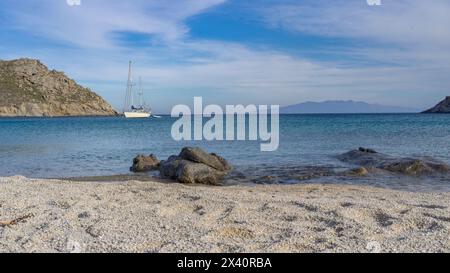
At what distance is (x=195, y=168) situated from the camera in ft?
60.0

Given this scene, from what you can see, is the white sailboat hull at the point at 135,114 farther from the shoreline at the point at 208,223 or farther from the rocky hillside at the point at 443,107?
the shoreline at the point at 208,223

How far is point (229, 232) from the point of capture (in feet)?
25.7

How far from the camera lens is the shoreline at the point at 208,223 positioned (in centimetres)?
697

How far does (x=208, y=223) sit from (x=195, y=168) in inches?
386

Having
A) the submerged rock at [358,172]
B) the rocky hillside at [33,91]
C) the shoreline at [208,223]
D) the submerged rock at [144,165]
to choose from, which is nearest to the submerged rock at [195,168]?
the submerged rock at [144,165]

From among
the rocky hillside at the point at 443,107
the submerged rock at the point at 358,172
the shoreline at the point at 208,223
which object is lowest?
the submerged rock at the point at 358,172

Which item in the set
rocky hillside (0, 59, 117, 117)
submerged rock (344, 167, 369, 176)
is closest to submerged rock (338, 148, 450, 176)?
submerged rock (344, 167, 369, 176)

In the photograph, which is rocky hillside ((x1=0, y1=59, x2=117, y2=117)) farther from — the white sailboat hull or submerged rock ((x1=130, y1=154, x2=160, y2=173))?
submerged rock ((x1=130, y1=154, x2=160, y2=173))

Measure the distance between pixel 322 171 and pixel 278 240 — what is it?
13.6 metres

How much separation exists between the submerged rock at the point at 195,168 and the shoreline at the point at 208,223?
5.49 m
